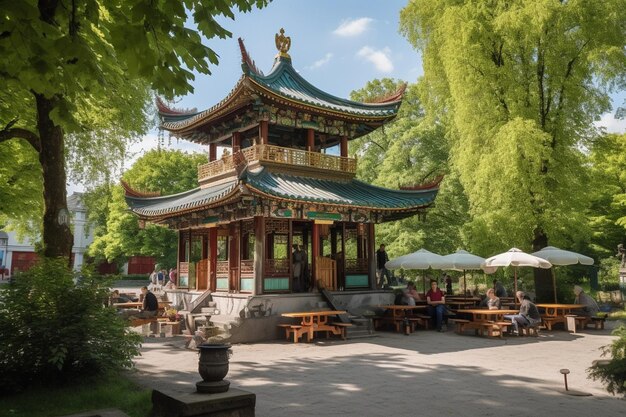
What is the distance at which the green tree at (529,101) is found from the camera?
16.0 meters

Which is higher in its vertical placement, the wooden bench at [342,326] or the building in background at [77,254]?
Answer: the building in background at [77,254]

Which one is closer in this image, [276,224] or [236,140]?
[276,224]

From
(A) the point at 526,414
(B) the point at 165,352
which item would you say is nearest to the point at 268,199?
(B) the point at 165,352

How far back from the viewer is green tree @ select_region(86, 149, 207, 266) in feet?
123

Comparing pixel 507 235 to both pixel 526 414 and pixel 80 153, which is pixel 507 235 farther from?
pixel 80 153

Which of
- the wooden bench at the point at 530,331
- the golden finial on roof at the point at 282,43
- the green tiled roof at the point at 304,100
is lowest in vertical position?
the wooden bench at the point at 530,331

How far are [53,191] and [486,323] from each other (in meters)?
10.9

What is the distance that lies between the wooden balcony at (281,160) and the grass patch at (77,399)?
8.63 meters

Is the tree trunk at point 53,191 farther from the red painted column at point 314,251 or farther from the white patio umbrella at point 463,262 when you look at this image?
the white patio umbrella at point 463,262

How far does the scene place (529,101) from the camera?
17.0 m

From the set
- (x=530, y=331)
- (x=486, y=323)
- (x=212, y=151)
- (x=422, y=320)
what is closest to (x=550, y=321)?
(x=530, y=331)

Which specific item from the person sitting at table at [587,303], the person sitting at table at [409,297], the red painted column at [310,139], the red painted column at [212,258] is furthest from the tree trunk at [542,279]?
the red painted column at [212,258]

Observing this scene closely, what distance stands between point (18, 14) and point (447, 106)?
18.6 metres

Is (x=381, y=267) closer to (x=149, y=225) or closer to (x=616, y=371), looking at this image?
(x=616, y=371)
